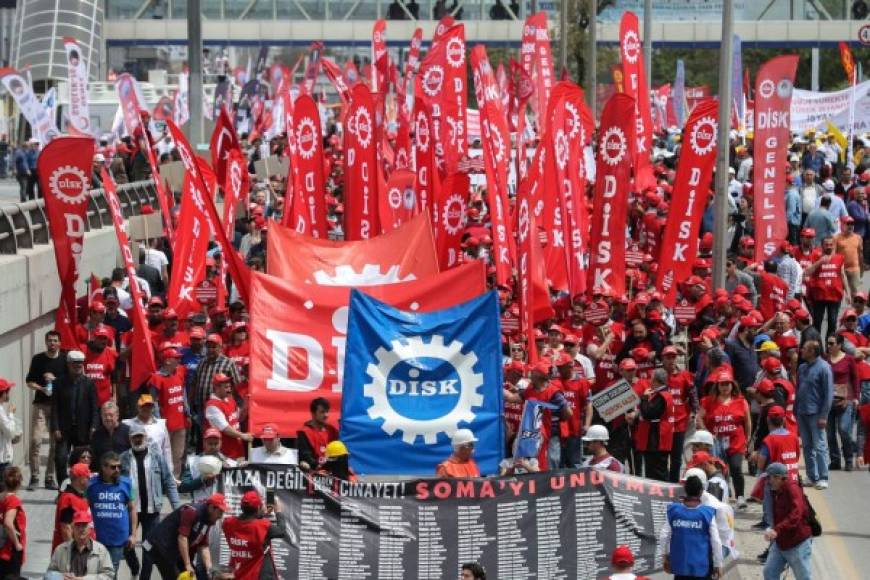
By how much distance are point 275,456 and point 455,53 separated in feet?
44.2

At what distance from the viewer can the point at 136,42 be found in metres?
73.5

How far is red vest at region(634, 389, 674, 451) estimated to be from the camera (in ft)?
56.0

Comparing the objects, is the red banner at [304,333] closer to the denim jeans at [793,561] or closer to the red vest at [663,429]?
the red vest at [663,429]

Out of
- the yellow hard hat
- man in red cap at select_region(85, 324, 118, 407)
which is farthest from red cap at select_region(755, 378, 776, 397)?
man in red cap at select_region(85, 324, 118, 407)

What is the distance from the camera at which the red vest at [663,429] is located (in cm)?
1706

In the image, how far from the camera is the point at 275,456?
1520 cm

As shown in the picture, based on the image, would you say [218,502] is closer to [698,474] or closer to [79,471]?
[79,471]

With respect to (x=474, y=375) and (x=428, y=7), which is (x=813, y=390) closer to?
(x=474, y=375)

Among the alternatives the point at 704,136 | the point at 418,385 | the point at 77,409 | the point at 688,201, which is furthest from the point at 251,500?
the point at 704,136

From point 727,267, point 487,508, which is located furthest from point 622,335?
point 487,508

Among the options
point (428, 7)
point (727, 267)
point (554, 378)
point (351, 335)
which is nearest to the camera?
point (351, 335)

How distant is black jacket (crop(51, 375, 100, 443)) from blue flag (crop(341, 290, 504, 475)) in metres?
3.69

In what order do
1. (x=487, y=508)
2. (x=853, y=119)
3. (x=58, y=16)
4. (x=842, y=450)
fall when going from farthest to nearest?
(x=58, y=16) → (x=853, y=119) → (x=842, y=450) → (x=487, y=508)

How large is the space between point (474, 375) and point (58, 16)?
57.2m
